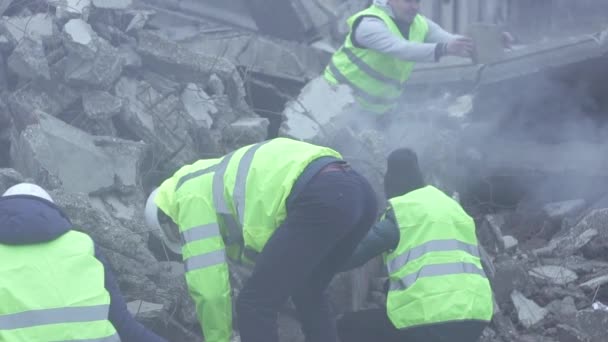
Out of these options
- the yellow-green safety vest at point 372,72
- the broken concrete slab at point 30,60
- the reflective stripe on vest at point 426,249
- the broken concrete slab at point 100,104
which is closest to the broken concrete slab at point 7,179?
the broken concrete slab at point 100,104

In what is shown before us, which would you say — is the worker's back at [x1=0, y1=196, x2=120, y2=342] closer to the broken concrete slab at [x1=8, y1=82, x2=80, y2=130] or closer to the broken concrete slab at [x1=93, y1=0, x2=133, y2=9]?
the broken concrete slab at [x1=8, y1=82, x2=80, y2=130]

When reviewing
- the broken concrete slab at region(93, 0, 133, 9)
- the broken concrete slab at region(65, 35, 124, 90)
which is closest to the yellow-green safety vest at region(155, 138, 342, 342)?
the broken concrete slab at region(65, 35, 124, 90)

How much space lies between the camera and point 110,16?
734 centimetres

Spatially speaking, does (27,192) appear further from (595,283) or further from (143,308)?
(595,283)

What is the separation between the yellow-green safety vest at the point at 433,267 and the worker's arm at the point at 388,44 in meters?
2.30

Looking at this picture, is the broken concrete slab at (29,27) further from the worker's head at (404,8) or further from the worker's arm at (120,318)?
the worker's arm at (120,318)

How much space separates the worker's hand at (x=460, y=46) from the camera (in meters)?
6.87

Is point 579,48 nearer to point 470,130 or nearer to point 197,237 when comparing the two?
point 470,130

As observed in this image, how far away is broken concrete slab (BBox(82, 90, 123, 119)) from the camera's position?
253 inches

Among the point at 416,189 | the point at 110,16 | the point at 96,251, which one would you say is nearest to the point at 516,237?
the point at 416,189

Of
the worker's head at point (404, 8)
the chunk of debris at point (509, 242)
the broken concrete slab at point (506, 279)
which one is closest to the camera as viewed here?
the broken concrete slab at point (506, 279)

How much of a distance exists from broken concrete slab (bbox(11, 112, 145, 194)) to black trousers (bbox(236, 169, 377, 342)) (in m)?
2.03

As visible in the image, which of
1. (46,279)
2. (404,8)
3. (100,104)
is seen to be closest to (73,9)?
(100,104)

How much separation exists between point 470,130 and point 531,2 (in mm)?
5870
